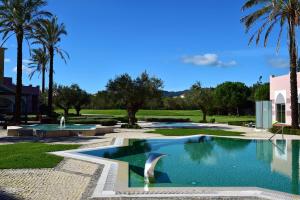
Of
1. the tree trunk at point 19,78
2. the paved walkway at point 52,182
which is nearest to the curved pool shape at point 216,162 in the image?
the paved walkway at point 52,182

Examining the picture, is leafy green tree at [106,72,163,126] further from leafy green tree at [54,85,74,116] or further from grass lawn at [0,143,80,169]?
leafy green tree at [54,85,74,116]

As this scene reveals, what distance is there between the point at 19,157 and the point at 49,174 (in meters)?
3.58

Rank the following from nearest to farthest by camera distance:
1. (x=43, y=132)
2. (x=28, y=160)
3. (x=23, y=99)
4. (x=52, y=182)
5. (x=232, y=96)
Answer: (x=52, y=182) < (x=28, y=160) < (x=43, y=132) < (x=23, y=99) < (x=232, y=96)

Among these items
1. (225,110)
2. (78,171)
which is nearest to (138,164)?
(78,171)

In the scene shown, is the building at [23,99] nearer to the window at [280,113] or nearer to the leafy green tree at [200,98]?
the leafy green tree at [200,98]

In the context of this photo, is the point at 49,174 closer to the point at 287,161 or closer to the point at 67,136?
the point at 287,161

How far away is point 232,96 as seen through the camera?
8212 centimetres

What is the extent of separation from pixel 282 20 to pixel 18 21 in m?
22.9

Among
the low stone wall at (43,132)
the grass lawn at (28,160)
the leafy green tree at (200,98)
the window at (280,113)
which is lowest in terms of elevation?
the grass lawn at (28,160)

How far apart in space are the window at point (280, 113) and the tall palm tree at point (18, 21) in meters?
25.0

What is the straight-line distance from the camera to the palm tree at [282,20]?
88.9 ft

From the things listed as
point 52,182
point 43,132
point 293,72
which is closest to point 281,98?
point 293,72

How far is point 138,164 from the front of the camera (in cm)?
1486

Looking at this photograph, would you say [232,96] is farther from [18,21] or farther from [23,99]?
[18,21]
